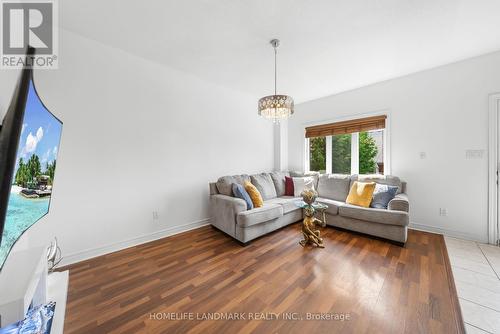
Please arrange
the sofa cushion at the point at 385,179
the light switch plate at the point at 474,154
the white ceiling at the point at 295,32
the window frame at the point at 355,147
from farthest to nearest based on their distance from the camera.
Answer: the window frame at the point at 355,147 < the sofa cushion at the point at 385,179 < the light switch plate at the point at 474,154 < the white ceiling at the point at 295,32

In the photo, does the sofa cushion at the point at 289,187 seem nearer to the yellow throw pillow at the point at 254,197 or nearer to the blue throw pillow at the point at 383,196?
the yellow throw pillow at the point at 254,197

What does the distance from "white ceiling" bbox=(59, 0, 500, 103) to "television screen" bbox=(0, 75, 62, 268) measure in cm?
142

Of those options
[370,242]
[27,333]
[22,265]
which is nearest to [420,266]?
[370,242]

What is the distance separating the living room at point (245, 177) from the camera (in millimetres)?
1382

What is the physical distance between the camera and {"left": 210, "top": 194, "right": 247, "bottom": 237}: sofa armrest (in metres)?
2.62

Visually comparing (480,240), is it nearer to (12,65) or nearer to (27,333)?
(27,333)

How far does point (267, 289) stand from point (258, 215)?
103 cm

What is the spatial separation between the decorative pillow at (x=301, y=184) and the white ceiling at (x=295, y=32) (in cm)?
208

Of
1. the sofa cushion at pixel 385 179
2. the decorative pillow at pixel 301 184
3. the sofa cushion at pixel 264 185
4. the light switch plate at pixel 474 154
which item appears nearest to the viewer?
the light switch plate at pixel 474 154

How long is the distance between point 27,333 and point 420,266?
3.17 meters

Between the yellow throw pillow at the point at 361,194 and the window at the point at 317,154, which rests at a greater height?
the window at the point at 317,154

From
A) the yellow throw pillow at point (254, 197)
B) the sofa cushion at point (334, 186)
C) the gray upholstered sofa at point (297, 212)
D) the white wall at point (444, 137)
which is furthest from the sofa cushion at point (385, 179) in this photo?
the yellow throw pillow at point (254, 197)

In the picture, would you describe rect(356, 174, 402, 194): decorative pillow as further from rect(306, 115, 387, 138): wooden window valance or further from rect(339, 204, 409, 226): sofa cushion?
rect(306, 115, 387, 138): wooden window valance

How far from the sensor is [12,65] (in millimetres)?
1279
